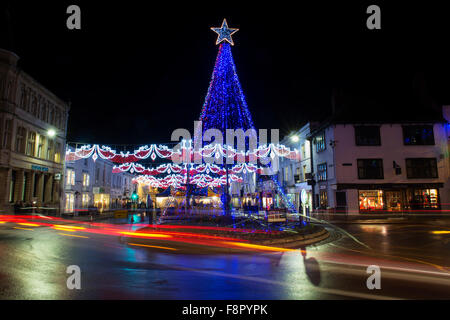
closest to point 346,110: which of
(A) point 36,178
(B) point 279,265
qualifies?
(B) point 279,265

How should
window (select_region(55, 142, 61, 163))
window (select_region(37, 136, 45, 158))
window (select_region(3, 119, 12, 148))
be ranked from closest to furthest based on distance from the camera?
window (select_region(3, 119, 12, 148)) → window (select_region(37, 136, 45, 158)) → window (select_region(55, 142, 61, 163))

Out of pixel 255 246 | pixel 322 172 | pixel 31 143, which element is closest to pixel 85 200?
pixel 31 143

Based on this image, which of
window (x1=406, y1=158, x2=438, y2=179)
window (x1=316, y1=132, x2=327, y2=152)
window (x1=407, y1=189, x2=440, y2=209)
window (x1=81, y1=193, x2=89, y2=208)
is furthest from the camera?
window (x1=81, y1=193, x2=89, y2=208)

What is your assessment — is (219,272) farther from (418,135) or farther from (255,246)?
(418,135)

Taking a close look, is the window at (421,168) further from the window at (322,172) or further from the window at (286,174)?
the window at (286,174)

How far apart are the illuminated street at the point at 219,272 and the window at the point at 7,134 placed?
59.5 ft

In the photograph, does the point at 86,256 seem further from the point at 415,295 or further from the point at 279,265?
the point at 415,295

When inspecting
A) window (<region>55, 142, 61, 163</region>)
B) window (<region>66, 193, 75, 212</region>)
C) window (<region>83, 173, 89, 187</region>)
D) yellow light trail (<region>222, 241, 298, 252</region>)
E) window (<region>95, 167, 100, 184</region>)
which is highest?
window (<region>55, 142, 61, 163</region>)

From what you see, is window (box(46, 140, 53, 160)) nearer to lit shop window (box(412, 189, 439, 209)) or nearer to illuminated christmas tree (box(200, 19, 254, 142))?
illuminated christmas tree (box(200, 19, 254, 142))

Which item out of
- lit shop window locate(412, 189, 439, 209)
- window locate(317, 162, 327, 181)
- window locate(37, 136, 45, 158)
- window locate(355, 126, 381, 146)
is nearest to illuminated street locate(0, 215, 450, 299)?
window locate(355, 126, 381, 146)

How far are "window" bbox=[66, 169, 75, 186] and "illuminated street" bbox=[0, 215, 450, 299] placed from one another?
81.3 ft

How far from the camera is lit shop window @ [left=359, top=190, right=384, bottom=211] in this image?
28078 mm

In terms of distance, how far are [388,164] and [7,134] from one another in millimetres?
35758
